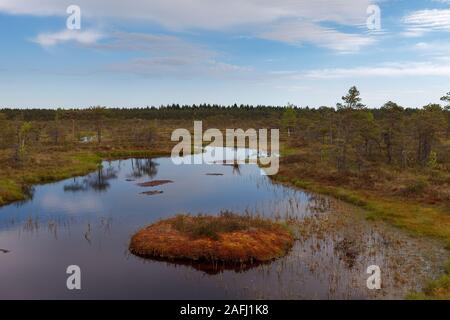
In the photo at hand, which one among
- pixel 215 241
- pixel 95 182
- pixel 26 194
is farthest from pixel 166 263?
pixel 95 182

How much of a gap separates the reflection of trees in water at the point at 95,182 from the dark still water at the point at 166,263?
0.71 meters

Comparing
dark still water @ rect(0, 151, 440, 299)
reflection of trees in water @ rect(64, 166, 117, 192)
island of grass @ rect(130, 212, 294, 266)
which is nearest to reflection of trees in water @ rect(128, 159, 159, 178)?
reflection of trees in water @ rect(64, 166, 117, 192)

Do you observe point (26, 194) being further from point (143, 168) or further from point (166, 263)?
point (166, 263)

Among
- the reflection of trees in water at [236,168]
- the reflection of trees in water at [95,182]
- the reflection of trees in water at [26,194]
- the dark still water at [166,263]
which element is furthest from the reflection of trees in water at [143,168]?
the reflection of trees in water at [26,194]

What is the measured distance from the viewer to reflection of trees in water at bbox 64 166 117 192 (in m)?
49.9

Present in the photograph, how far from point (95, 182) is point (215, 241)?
31368 millimetres

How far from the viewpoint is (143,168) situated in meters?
67.4

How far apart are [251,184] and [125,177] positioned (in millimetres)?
18749

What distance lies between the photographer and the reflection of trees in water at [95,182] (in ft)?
164

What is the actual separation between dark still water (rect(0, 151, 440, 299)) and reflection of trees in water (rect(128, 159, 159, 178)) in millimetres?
11693
